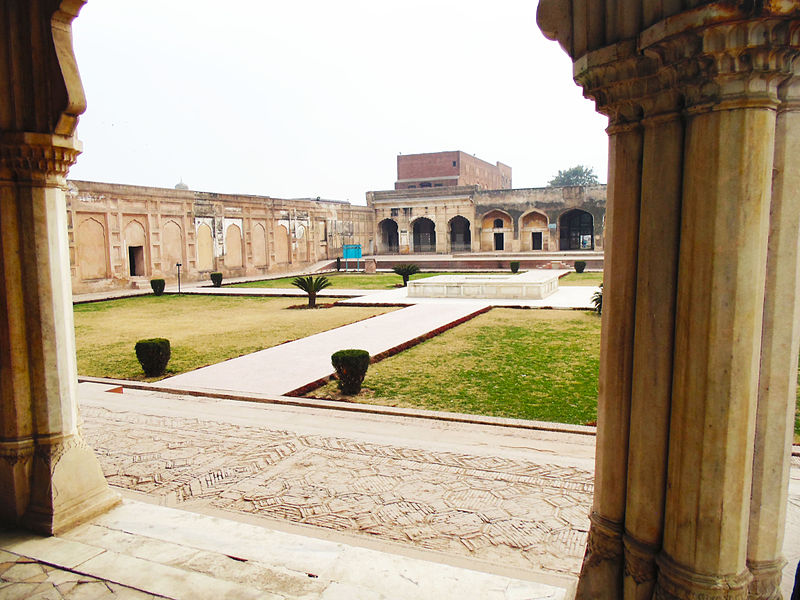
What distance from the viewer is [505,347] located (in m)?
9.90

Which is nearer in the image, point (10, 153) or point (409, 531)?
point (10, 153)

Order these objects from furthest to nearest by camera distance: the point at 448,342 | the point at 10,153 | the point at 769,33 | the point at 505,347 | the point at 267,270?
the point at 267,270 < the point at 448,342 < the point at 505,347 < the point at 10,153 < the point at 769,33

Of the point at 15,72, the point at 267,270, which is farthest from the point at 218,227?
the point at 15,72

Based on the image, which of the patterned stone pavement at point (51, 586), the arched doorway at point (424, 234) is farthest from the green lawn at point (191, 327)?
the arched doorway at point (424, 234)

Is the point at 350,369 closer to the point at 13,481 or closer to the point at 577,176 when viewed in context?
the point at 13,481

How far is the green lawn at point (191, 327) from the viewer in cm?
968

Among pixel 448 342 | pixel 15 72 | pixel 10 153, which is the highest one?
pixel 15 72

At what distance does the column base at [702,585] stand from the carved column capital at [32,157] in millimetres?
3716

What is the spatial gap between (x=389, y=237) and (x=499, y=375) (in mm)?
36318

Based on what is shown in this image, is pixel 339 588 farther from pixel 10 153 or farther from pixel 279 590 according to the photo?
pixel 10 153

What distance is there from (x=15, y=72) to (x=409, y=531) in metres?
3.57

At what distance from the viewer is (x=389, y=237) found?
43.6m

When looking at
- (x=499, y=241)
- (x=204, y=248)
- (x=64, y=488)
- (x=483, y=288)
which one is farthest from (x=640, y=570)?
(x=499, y=241)

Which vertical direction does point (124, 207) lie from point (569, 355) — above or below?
above
